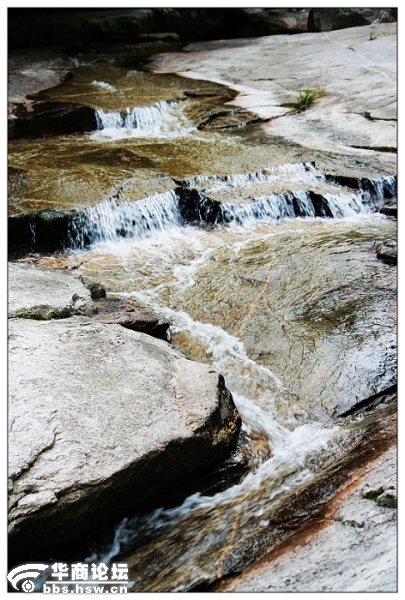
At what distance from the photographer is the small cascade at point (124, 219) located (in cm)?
619

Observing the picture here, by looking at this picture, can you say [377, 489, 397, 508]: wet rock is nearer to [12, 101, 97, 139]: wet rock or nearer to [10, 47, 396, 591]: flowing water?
[10, 47, 396, 591]: flowing water

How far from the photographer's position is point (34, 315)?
393 centimetres

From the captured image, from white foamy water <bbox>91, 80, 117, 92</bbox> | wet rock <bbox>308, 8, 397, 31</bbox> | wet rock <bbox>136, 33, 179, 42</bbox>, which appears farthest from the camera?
wet rock <bbox>136, 33, 179, 42</bbox>

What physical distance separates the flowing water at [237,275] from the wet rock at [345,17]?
22.7 feet

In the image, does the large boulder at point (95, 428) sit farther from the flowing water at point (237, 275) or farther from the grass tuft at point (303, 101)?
the grass tuft at point (303, 101)

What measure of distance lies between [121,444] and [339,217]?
4.79 metres

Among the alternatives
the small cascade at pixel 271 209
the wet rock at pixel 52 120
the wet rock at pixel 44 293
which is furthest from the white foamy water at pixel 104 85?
the wet rock at pixel 44 293

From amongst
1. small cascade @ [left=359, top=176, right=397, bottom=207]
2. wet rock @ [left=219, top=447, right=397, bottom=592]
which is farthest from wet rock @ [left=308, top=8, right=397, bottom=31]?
wet rock @ [left=219, top=447, right=397, bottom=592]

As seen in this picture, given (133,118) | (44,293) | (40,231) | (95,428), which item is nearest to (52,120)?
→ (133,118)

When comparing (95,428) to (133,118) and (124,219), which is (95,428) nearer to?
(124,219)

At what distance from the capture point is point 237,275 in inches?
214

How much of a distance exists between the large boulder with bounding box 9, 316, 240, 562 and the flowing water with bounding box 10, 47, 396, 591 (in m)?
0.21

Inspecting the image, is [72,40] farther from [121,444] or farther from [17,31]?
[121,444]

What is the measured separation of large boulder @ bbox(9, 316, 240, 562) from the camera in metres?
2.69
